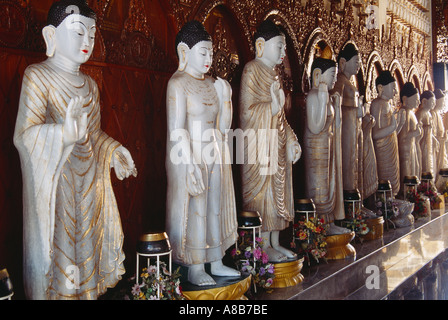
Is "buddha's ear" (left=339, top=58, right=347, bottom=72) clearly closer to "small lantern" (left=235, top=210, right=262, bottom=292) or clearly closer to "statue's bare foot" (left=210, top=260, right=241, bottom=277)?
"small lantern" (left=235, top=210, right=262, bottom=292)

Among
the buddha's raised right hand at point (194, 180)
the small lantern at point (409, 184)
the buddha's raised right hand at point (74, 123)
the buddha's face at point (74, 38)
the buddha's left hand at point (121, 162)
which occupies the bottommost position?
the small lantern at point (409, 184)

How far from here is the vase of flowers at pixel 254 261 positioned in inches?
151

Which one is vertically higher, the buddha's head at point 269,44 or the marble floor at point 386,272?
the buddha's head at point 269,44

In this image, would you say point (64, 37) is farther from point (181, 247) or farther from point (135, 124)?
point (181, 247)

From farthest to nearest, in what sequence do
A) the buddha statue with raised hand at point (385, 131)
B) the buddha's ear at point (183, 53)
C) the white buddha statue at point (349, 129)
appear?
the buddha statue with raised hand at point (385, 131) → the white buddha statue at point (349, 129) → the buddha's ear at point (183, 53)

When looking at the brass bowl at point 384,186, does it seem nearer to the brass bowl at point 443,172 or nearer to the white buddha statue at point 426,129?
the white buddha statue at point 426,129

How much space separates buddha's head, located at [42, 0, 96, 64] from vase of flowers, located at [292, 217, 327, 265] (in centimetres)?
266

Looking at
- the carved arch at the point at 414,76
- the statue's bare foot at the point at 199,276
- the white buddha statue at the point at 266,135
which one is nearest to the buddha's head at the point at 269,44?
the white buddha statue at the point at 266,135

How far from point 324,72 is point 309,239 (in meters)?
1.69

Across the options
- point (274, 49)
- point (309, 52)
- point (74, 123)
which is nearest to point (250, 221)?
point (274, 49)

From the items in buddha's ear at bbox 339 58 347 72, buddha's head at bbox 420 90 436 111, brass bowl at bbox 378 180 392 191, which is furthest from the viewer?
buddha's head at bbox 420 90 436 111

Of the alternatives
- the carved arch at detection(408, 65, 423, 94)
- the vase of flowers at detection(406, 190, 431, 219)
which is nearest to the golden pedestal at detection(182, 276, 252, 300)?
the vase of flowers at detection(406, 190, 431, 219)

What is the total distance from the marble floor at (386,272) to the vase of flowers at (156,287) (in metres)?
0.91

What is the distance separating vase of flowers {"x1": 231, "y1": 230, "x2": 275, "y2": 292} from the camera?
3.83 m
